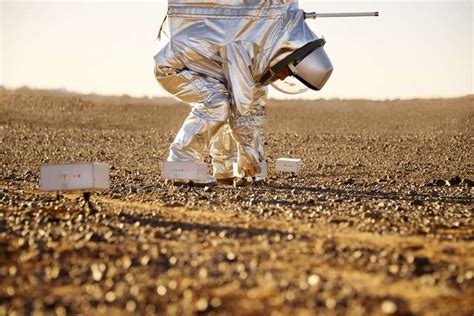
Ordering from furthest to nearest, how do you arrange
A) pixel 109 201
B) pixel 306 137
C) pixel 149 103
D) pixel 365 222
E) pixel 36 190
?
pixel 149 103 < pixel 306 137 < pixel 36 190 < pixel 109 201 < pixel 365 222

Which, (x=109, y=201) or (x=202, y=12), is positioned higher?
(x=202, y=12)

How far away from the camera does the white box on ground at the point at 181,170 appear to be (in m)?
13.0

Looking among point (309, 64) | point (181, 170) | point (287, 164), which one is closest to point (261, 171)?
point (287, 164)

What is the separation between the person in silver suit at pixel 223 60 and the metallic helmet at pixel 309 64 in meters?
0.06

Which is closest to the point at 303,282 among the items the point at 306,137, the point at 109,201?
the point at 109,201

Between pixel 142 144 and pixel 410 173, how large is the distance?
1066 centimetres

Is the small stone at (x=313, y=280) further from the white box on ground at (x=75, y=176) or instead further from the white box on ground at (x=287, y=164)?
the white box on ground at (x=287, y=164)

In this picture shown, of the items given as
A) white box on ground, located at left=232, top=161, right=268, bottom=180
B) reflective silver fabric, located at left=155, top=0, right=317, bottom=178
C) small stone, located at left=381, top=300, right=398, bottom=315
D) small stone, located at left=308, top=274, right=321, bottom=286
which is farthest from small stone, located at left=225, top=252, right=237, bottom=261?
white box on ground, located at left=232, top=161, right=268, bottom=180

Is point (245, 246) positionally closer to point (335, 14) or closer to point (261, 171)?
point (335, 14)

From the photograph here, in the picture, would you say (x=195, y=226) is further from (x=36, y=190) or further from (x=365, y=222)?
(x=36, y=190)

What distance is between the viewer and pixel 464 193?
14133 mm

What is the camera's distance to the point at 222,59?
1441 cm

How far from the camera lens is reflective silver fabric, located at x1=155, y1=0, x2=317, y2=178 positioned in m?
14.2

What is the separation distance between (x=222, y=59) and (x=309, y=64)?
1405 millimetres
